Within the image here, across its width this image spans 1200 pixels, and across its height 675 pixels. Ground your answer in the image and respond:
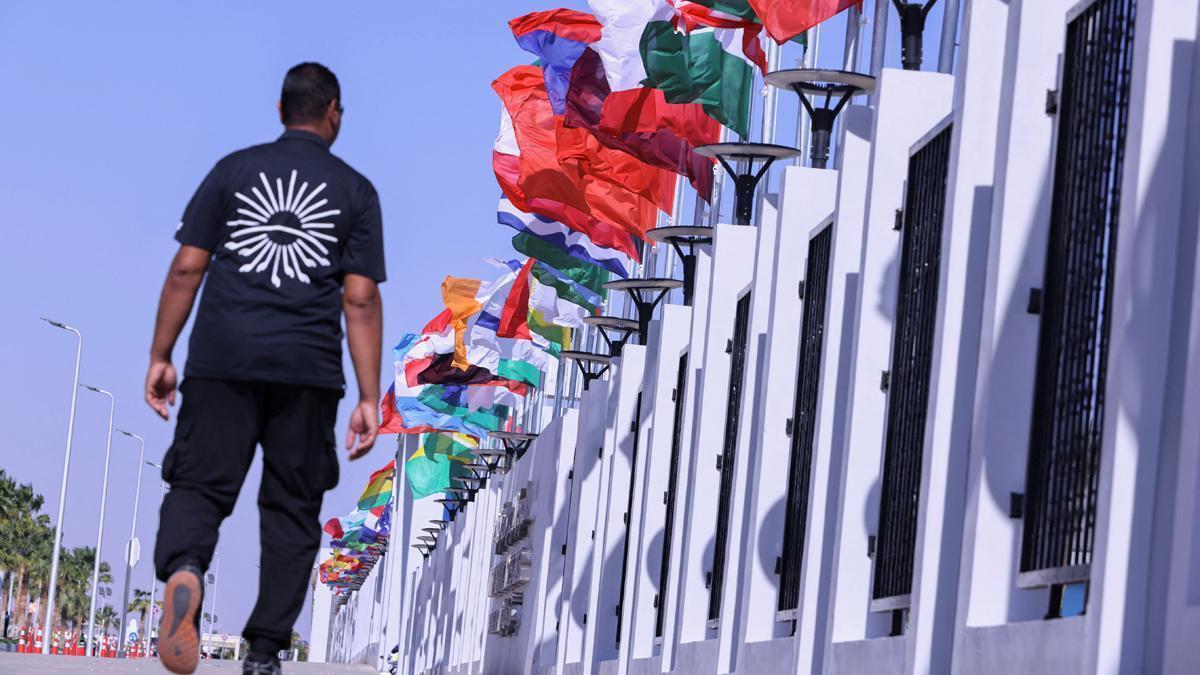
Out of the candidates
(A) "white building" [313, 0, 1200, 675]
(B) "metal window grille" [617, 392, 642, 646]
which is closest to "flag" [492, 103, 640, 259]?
(B) "metal window grille" [617, 392, 642, 646]

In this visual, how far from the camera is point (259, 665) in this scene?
269 inches

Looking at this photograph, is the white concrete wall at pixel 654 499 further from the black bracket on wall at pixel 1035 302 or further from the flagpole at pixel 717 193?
the black bracket on wall at pixel 1035 302

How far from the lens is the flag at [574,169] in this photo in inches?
945

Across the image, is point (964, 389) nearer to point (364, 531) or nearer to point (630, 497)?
point (630, 497)

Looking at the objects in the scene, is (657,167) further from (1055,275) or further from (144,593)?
(144,593)

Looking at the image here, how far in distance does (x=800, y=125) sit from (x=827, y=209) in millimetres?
5760

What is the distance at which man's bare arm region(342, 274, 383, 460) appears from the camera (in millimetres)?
7219

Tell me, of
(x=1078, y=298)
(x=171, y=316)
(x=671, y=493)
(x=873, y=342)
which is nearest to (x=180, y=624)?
(x=171, y=316)

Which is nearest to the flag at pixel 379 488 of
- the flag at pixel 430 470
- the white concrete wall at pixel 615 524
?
the flag at pixel 430 470

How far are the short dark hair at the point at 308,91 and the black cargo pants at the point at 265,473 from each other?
98cm

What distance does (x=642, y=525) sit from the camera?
2336cm

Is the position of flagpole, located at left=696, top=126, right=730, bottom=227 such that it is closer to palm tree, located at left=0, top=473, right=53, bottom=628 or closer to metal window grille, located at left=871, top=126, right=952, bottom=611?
metal window grille, located at left=871, top=126, right=952, bottom=611

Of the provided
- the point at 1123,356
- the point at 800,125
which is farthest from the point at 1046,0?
the point at 800,125

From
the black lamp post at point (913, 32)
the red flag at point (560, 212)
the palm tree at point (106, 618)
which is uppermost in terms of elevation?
the black lamp post at point (913, 32)
